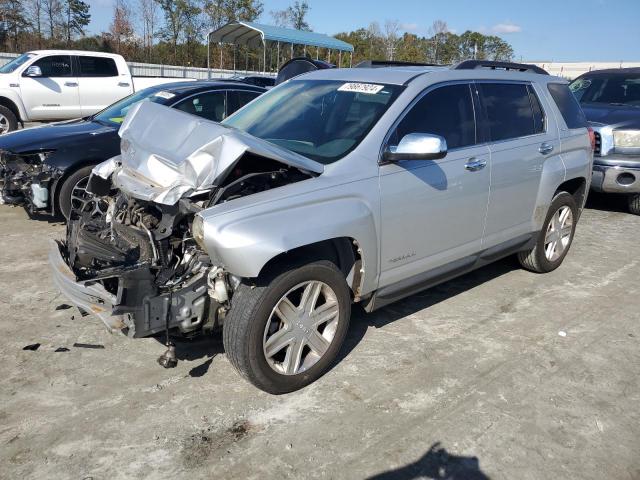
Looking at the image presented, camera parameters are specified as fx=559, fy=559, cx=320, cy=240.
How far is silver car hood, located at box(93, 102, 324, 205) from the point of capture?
3.16 m

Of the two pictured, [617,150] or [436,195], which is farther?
[617,150]

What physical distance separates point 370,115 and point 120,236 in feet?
6.03

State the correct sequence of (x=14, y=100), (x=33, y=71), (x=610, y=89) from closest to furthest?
(x=610, y=89) < (x=14, y=100) < (x=33, y=71)

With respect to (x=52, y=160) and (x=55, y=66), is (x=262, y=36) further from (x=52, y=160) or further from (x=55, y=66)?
(x=52, y=160)

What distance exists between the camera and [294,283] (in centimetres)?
315

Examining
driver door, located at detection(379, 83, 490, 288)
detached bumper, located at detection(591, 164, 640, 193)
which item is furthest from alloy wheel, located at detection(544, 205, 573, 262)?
detached bumper, located at detection(591, 164, 640, 193)

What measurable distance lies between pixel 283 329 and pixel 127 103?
537 cm

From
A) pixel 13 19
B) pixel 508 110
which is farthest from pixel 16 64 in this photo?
pixel 13 19

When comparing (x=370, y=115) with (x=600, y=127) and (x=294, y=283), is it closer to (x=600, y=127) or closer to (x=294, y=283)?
(x=294, y=283)

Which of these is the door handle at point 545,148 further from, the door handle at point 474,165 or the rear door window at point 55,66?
the rear door window at point 55,66

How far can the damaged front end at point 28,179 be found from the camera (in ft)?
19.8

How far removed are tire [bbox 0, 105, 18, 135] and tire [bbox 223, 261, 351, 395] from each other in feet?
38.6

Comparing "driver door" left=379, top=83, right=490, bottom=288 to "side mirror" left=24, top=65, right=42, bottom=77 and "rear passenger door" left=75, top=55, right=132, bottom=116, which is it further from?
"side mirror" left=24, top=65, right=42, bottom=77

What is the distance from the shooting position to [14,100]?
12648 millimetres
